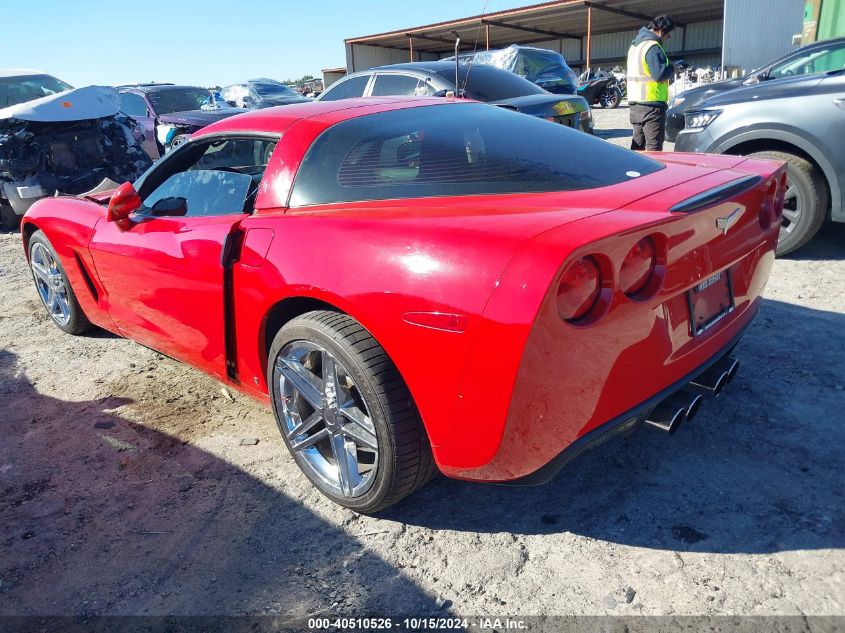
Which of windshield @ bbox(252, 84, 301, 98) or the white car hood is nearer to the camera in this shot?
the white car hood

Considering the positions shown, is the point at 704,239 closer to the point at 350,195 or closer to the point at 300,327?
the point at 350,195

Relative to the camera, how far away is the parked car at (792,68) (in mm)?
6767

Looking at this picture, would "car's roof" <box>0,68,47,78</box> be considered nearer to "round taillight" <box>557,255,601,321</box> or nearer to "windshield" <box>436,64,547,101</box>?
"windshield" <box>436,64,547,101</box>

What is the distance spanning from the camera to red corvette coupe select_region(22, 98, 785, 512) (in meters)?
1.83

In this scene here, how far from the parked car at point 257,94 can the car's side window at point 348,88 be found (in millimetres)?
5692

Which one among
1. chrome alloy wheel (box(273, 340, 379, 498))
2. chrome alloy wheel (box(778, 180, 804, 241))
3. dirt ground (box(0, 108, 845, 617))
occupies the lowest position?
→ dirt ground (box(0, 108, 845, 617))

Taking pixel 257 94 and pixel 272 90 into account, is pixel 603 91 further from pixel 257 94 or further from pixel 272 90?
pixel 257 94

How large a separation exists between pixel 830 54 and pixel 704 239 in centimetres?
641

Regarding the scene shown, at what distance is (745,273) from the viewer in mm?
2486

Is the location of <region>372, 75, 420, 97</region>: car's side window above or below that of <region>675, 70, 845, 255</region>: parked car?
above

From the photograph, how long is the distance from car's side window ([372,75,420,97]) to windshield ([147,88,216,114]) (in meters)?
5.57

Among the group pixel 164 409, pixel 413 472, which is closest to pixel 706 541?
pixel 413 472

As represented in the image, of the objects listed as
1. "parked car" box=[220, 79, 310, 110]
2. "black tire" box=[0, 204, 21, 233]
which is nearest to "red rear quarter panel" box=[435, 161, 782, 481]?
"black tire" box=[0, 204, 21, 233]

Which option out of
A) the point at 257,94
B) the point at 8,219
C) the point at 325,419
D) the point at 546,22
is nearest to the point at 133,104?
the point at 257,94
